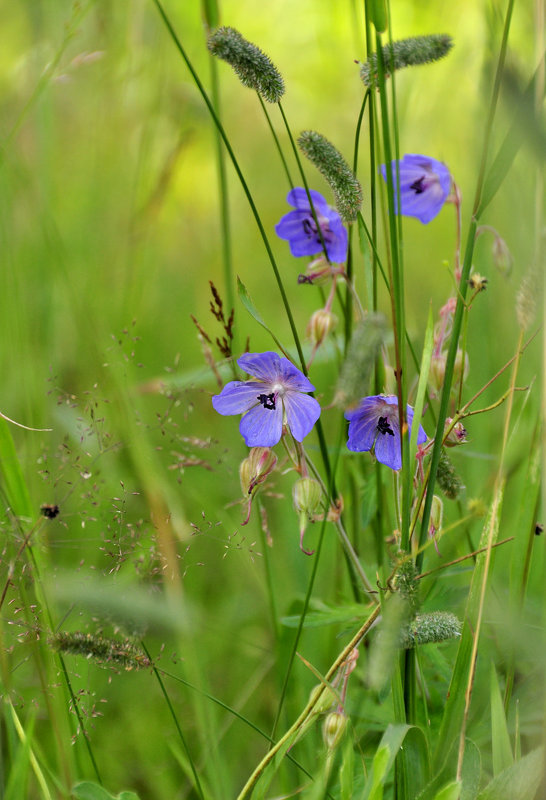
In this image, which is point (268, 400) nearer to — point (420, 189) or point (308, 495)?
point (308, 495)

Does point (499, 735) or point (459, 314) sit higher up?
point (459, 314)

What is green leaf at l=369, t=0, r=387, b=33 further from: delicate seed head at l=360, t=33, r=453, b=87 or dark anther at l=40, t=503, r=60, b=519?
dark anther at l=40, t=503, r=60, b=519

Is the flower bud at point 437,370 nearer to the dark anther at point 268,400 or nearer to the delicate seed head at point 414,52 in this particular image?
the dark anther at point 268,400

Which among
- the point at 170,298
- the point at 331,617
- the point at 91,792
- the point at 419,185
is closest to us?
the point at 91,792

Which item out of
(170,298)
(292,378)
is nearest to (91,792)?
(292,378)

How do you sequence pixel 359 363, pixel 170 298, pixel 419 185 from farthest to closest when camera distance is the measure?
pixel 170 298 → pixel 419 185 → pixel 359 363

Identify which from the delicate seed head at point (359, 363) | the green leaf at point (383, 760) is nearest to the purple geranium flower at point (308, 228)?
the delicate seed head at point (359, 363)

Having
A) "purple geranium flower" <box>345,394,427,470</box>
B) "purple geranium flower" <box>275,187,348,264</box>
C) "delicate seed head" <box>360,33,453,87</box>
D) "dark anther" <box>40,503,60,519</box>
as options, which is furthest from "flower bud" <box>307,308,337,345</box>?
"dark anther" <box>40,503,60,519</box>
